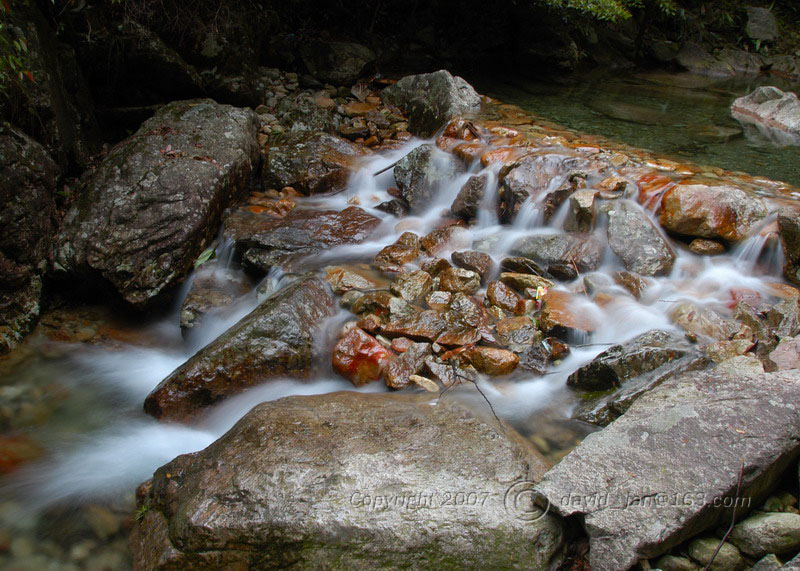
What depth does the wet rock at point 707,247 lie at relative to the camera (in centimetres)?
428

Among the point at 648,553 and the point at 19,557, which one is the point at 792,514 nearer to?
the point at 648,553

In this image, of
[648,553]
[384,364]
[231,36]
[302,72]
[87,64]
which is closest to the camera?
[648,553]

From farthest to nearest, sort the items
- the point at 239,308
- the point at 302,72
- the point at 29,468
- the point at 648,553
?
the point at 302,72 → the point at 239,308 → the point at 29,468 → the point at 648,553

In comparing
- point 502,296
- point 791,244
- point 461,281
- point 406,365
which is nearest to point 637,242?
Answer: point 791,244

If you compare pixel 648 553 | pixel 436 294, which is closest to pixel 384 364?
pixel 436 294

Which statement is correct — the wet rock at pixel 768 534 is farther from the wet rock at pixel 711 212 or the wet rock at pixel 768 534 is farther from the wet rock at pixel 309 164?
the wet rock at pixel 309 164

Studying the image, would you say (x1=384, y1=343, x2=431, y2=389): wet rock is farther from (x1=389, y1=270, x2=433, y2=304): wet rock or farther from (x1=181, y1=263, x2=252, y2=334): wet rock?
(x1=181, y1=263, x2=252, y2=334): wet rock

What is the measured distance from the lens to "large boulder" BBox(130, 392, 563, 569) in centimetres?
206

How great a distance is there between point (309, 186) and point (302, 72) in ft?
11.5

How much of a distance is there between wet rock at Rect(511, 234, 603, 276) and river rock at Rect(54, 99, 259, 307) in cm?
307

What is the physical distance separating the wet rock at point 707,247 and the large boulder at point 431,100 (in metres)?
3.67

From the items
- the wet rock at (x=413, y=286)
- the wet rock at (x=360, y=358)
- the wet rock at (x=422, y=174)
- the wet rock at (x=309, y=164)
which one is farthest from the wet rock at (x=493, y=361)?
the wet rock at (x=309, y=164)

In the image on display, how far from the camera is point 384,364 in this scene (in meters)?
3.47

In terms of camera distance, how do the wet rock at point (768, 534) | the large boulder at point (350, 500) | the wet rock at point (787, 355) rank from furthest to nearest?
the wet rock at point (787, 355), the large boulder at point (350, 500), the wet rock at point (768, 534)
